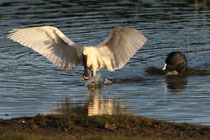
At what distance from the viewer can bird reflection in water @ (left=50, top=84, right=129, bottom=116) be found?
1007 cm

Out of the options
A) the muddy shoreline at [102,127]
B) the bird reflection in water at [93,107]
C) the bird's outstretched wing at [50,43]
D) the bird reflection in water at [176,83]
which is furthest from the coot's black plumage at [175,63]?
the muddy shoreline at [102,127]

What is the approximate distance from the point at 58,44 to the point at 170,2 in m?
12.7

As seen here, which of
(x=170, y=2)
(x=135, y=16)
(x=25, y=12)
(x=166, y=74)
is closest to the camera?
(x=166, y=74)

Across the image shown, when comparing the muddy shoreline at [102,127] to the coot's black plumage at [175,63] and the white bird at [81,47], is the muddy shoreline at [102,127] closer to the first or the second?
the white bird at [81,47]

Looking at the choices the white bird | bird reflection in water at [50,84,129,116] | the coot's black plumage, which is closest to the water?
bird reflection in water at [50,84,129,116]

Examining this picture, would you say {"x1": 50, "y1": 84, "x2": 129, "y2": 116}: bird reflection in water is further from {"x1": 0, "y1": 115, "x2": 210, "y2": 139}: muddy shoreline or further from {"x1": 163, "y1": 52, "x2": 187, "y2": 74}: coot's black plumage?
{"x1": 163, "y1": 52, "x2": 187, "y2": 74}: coot's black plumage

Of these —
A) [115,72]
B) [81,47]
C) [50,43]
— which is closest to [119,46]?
[81,47]

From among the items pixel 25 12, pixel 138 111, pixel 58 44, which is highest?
pixel 25 12

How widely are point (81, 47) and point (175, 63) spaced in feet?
8.92

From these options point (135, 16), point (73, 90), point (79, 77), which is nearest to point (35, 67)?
point (79, 77)

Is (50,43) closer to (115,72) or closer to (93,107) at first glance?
(115,72)

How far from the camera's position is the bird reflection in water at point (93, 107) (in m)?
10.1

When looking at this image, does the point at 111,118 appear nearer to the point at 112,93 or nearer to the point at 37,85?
the point at 112,93

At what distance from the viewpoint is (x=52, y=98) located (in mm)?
11391
